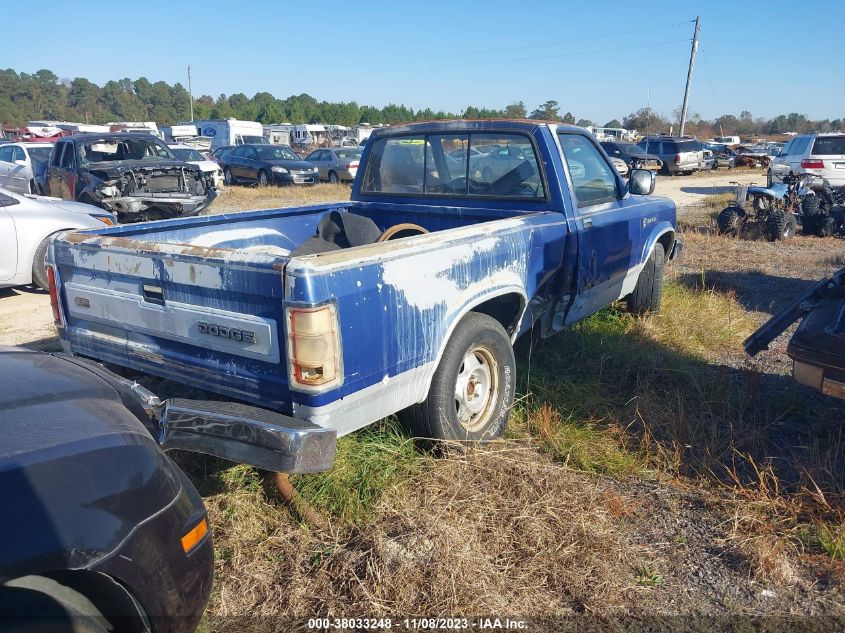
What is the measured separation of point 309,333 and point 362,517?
1085 mm

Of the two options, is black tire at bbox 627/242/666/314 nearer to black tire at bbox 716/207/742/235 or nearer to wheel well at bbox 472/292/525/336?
wheel well at bbox 472/292/525/336

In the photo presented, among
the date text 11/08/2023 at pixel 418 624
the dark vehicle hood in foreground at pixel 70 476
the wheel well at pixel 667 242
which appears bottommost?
the date text 11/08/2023 at pixel 418 624

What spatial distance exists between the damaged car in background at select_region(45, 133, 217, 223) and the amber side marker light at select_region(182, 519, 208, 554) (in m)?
9.70

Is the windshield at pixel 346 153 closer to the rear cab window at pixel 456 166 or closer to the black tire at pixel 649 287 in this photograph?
the black tire at pixel 649 287

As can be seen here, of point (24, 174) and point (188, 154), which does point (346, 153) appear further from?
point (24, 174)

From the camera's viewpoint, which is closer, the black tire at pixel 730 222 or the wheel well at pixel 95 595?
the wheel well at pixel 95 595

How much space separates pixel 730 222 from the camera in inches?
462

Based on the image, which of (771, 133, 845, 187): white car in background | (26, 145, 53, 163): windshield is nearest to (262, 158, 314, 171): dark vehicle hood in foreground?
(26, 145, 53, 163): windshield

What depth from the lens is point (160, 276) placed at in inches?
119

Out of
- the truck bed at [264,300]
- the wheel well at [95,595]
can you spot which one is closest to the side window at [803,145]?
the truck bed at [264,300]

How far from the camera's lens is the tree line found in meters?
76.3

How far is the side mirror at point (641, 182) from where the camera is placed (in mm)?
5223

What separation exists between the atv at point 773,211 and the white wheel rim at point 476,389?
9404mm

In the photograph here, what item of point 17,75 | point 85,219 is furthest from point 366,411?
point 17,75
